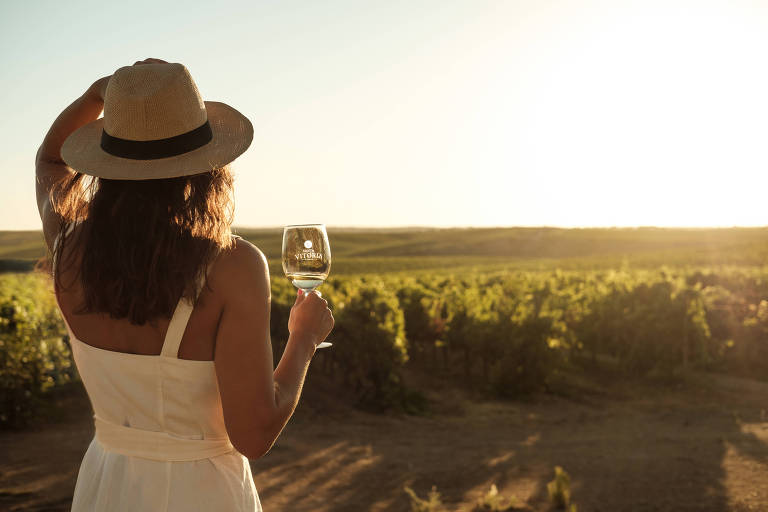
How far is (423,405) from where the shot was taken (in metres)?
10.4

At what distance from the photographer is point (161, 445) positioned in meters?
1.86

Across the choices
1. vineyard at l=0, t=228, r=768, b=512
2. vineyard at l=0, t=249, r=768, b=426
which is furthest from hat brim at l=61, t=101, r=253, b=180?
vineyard at l=0, t=249, r=768, b=426

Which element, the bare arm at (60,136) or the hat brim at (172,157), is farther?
the bare arm at (60,136)

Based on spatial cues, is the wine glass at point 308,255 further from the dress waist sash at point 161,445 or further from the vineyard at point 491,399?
the vineyard at point 491,399

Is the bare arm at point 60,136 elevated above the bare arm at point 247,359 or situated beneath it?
elevated above

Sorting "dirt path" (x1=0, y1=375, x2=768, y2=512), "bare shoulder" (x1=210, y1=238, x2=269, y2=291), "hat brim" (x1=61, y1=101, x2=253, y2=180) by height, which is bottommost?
"dirt path" (x1=0, y1=375, x2=768, y2=512)

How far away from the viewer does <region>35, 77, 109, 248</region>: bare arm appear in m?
2.12

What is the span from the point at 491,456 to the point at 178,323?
689 centimetres

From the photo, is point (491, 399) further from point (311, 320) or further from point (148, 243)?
point (148, 243)

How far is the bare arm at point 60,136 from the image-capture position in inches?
83.6

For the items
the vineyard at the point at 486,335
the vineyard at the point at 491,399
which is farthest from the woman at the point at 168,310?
the vineyard at the point at 486,335

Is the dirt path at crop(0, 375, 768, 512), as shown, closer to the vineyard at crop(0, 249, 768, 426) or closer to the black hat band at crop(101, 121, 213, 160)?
the vineyard at crop(0, 249, 768, 426)

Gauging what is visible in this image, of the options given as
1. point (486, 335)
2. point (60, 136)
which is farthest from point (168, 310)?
point (486, 335)

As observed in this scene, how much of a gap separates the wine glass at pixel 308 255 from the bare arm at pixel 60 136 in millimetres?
670
